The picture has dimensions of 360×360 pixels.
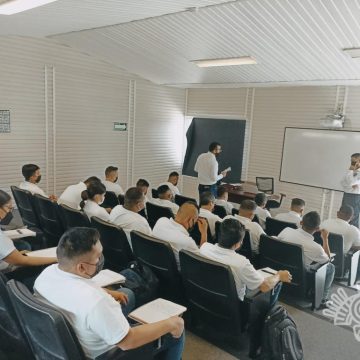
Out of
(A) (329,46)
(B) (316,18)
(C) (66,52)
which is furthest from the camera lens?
(C) (66,52)

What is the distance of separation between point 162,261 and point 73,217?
1.44 meters

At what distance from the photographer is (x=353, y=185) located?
6309 mm

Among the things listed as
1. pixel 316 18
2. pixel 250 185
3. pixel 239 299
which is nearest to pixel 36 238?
pixel 239 299

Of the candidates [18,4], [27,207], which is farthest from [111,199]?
[18,4]

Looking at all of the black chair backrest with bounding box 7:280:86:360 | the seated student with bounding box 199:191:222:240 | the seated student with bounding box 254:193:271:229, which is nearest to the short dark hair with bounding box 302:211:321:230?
the seated student with bounding box 199:191:222:240

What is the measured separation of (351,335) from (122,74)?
23.4 ft

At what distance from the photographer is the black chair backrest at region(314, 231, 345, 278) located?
412 centimetres

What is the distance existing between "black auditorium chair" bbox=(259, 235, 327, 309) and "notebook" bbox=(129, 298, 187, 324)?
1704 millimetres

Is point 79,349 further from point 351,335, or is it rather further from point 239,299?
point 351,335

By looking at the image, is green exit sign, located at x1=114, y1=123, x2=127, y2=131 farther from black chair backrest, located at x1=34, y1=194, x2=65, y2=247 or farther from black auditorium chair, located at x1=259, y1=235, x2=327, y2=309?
black auditorium chair, located at x1=259, y1=235, x2=327, y2=309

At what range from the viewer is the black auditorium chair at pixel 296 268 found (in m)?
3.45

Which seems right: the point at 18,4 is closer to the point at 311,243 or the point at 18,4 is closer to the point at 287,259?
the point at 287,259

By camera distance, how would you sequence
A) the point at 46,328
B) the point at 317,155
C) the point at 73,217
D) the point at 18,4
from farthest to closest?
1. the point at 317,155
2. the point at 18,4
3. the point at 73,217
4. the point at 46,328

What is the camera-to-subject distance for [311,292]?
3580 mm
